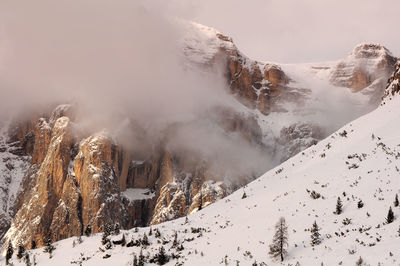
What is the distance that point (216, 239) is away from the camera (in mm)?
36156

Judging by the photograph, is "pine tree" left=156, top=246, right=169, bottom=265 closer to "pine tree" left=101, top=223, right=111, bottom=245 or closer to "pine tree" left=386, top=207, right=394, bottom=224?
"pine tree" left=101, top=223, right=111, bottom=245

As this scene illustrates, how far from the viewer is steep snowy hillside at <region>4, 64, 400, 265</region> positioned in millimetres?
25312

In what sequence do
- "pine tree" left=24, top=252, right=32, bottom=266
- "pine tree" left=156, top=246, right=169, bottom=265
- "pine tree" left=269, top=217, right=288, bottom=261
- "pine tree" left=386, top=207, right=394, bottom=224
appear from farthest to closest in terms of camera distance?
"pine tree" left=24, top=252, right=32, bottom=266 < "pine tree" left=156, top=246, right=169, bottom=265 < "pine tree" left=269, top=217, right=288, bottom=261 < "pine tree" left=386, top=207, right=394, bottom=224

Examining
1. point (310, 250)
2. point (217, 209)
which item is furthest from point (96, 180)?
point (310, 250)

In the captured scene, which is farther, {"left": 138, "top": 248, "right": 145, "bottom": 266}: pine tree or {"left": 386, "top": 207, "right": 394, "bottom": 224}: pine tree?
{"left": 138, "top": 248, "right": 145, "bottom": 266}: pine tree

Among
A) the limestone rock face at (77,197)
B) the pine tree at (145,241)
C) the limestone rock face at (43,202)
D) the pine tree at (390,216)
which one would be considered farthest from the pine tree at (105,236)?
the limestone rock face at (43,202)

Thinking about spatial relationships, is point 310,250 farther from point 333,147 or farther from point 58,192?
point 58,192

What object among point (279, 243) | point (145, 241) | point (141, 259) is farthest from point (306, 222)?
point (145, 241)

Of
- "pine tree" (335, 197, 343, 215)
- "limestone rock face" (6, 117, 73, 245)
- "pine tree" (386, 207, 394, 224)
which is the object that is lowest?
"limestone rock face" (6, 117, 73, 245)

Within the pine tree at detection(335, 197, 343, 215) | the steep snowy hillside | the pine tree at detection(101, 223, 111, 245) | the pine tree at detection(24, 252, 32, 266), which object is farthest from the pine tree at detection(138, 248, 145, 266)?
the pine tree at detection(335, 197, 343, 215)

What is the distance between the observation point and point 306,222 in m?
31.5

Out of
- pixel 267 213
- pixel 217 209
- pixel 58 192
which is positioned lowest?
pixel 58 192

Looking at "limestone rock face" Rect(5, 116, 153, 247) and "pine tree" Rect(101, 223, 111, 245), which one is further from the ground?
"pine tree" Rect(101, 223, 111, 245)

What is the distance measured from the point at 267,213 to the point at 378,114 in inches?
930
